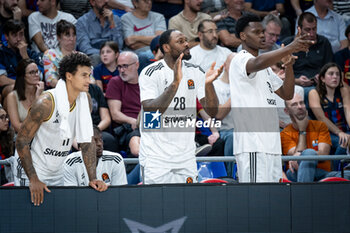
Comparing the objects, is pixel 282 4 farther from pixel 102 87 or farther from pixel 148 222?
pixel 148 222

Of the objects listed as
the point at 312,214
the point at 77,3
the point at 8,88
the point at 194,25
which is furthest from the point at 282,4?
the point at 312,214

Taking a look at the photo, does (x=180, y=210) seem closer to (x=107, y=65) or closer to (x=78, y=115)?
(x=78, y=115)

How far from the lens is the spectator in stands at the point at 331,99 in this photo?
7.91 metres

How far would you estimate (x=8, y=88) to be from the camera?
7.86 metres

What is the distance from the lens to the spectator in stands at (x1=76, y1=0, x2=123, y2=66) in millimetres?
8969

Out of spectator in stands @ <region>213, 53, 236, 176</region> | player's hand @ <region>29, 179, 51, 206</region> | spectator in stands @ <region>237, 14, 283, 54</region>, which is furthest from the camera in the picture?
spectator in stands @ <region>237, 14, 283, 54</region>

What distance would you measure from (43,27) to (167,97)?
164 inches

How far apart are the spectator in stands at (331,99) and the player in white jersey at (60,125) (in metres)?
3.80

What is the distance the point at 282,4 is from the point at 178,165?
560 cm

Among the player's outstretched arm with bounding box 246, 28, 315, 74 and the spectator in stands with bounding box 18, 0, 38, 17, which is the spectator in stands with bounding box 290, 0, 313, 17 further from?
the player's outstretched arm with bounding box 246, 28, 315, 74

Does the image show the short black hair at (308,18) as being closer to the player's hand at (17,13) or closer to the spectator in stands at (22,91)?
the spectator in stands at (22,91)

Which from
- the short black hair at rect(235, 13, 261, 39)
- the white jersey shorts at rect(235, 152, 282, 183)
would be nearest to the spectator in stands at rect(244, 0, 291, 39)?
the short black hair at rect(235, 13, 261, 39)

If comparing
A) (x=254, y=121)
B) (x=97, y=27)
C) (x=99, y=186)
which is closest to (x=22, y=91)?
(x=97, y=27)

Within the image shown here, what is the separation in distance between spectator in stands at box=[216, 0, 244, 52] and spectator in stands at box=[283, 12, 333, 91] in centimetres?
84
